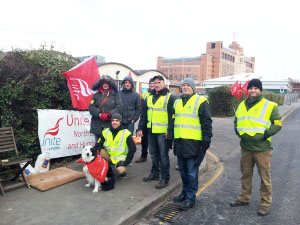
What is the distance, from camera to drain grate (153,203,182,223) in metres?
3.75

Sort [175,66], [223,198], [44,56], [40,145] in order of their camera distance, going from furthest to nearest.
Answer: [175,66], [44,56], [40,145], [223,198]

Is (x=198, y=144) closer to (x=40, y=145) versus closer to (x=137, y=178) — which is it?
(x=137, y=178)

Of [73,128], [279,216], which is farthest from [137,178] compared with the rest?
[279,216]

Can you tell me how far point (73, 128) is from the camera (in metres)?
6.18

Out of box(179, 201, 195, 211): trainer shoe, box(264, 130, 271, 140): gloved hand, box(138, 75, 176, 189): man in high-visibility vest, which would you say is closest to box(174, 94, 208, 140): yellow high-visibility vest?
box(138, 75, 176, 189): man in high-visibility vest

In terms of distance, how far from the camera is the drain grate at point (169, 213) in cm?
375

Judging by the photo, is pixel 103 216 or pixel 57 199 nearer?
pixel 103 216

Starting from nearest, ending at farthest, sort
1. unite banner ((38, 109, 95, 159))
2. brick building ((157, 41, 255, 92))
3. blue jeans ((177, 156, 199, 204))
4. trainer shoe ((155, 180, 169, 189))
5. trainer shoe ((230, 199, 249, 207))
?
1. blue jeans ((177, 156, 199, 204))
2. trainer shoe ((230, 199, 249, 207))
3. trainer shoe ((155, 180, 169, 189))
4. unite banner ((38, 109, 95, 159))
5. brick building ((157, 41, 255, 92))

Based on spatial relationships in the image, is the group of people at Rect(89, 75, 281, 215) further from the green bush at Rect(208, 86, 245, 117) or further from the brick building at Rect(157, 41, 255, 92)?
the brick building at Rect(157, 41, 255, 92)

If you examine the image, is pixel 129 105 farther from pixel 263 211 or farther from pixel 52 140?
pixel 263 211

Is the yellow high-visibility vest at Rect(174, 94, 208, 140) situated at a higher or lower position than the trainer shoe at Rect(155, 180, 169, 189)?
higher

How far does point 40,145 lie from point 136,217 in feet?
9.68

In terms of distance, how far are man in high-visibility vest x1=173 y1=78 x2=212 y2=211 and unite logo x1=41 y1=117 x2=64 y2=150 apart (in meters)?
3.09

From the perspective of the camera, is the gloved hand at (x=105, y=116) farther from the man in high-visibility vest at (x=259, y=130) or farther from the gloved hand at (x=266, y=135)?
the gloved hand at (x=266, y=135)
